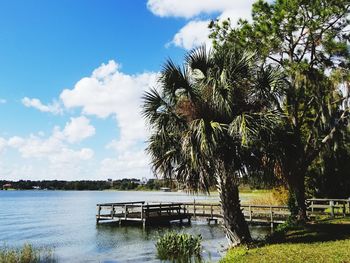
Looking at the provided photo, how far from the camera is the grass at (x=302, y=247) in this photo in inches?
380

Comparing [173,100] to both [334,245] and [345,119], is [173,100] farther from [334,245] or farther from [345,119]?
[345,119]

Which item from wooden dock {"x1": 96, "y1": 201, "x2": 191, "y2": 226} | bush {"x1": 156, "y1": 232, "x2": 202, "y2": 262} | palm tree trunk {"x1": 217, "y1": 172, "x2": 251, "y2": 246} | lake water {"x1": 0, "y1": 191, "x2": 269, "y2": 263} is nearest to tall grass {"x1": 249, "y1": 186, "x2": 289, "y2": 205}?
lake water {"x1": 0, "y1": 191, "x2": 269, "y2": 263}

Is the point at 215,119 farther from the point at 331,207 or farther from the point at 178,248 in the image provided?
the point at 331,207

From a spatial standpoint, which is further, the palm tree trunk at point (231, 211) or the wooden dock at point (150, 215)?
the wooden dock at point (150, 215)

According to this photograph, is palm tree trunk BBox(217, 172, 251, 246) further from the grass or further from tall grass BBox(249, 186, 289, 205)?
tall grass BBox(249, 186, 289, 205)

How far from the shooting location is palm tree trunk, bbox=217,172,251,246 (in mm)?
12758

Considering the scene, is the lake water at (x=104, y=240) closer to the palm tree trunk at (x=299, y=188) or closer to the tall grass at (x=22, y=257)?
the tall grass at (x=22, y=257)

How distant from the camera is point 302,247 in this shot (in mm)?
11172

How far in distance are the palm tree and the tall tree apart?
176 inches

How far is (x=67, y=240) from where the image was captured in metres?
25.2

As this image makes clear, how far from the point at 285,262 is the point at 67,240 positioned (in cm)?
1911

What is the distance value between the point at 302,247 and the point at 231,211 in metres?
2.56

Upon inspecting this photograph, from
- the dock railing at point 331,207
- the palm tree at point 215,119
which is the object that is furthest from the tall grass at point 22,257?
the dock railing at point 331,207

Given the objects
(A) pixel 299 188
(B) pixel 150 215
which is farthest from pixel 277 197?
(A) pixel 299 188
